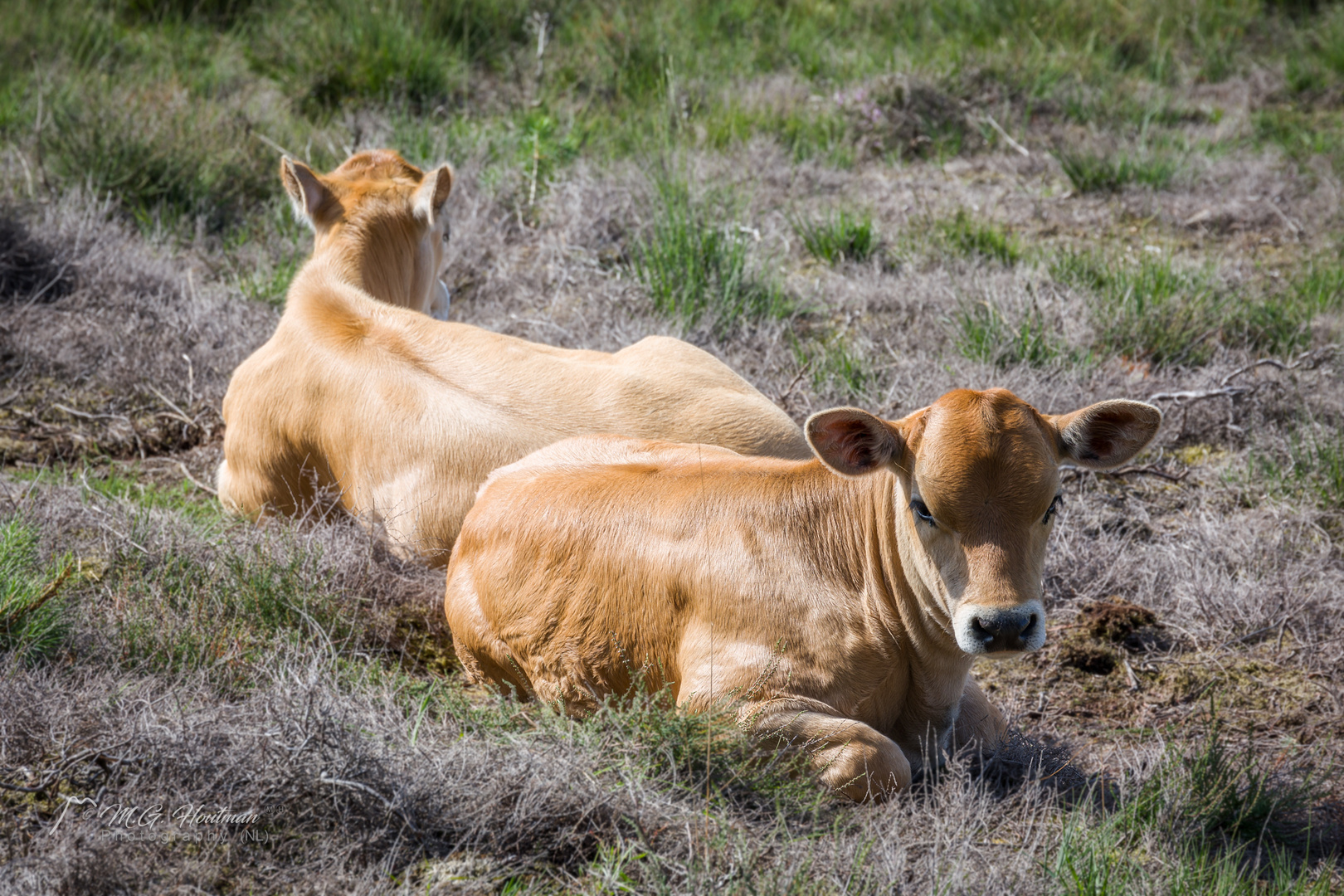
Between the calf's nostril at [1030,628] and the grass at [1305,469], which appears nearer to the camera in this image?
the calf's nostril at [1030,628]

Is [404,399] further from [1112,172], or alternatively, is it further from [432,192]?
[1112,172]

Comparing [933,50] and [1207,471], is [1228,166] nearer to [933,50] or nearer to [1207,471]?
[933,50]

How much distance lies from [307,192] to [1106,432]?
13.3ft

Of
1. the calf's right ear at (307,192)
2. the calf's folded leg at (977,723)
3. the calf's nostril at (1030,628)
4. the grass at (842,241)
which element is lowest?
the calf's folded leg at (977,723)

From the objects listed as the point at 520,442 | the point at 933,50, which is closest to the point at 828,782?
the point at 520,442

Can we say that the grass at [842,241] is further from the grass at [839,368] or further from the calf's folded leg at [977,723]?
the calf's folded leg at [977,723]

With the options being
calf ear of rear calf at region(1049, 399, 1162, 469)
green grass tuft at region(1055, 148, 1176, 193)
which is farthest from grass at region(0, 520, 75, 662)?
green grass tuft at region(1055, 148, 1176, 193)

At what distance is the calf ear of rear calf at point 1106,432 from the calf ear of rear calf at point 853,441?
0.50m

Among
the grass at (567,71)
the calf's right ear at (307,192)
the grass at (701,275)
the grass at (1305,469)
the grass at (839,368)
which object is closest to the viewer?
the grass at (1305,469)

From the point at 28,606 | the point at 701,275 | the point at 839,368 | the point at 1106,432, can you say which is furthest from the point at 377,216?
the point at 1106,432

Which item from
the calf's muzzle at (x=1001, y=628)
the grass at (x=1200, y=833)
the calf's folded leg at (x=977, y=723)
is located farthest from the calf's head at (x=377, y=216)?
the grass at (x=1200, y=833)

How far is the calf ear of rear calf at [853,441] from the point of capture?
3162mm

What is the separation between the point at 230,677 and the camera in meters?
3.61

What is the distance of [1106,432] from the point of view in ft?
10.7
